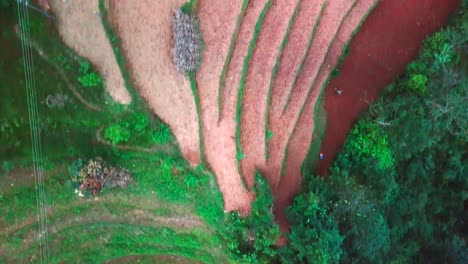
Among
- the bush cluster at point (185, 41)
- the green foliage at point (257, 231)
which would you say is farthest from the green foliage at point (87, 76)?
the green foliage at point (257, 231)

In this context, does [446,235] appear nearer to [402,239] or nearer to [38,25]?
[402,239]

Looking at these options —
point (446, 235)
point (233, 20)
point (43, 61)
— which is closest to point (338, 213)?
point (446, 235)

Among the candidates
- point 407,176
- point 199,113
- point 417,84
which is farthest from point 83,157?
point 417,84

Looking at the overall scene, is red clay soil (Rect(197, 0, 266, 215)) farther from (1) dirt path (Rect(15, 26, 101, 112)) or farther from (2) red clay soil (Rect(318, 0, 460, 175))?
(1) dirt path (Rect(15, 26, 101, 112))

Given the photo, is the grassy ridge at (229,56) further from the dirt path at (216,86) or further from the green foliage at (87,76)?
the green foliage at (87,76)

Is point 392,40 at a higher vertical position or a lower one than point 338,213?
higher

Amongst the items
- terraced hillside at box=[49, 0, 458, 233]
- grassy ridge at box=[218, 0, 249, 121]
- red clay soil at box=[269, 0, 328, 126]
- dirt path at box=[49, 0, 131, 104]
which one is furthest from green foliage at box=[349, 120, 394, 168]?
dirt path at box=[49, 0, 131, 104]

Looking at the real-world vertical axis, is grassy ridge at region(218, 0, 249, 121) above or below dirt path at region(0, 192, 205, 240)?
above
